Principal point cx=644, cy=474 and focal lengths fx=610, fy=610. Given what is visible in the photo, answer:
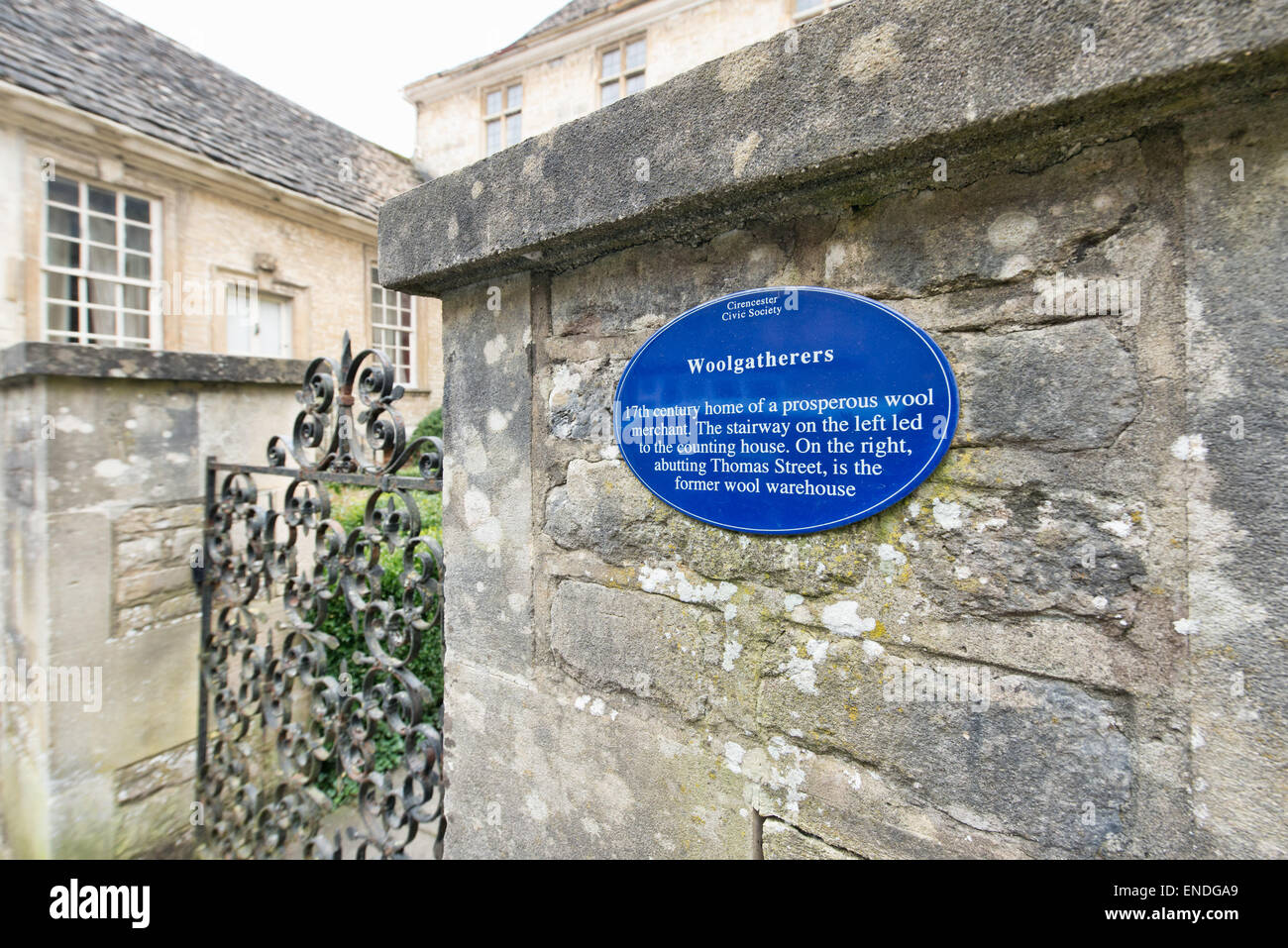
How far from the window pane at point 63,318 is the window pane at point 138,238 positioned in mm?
1120

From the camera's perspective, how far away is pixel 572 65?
504 inches

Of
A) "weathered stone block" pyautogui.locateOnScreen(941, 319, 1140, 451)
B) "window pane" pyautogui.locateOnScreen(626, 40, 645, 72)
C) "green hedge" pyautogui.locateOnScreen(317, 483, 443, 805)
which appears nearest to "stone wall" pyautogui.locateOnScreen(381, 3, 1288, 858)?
"weathered stone block" pyautogui.locateOnScreen(941, 319, 1140, 451)

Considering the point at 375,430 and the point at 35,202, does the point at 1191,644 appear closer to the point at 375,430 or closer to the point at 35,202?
the point at 375,430

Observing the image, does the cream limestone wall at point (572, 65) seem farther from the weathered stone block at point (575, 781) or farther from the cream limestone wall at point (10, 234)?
the weathered stone block at point (575, 781)

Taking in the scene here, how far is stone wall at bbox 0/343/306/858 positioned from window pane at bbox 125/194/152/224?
7475 mm

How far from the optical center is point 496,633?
1565 millimetres

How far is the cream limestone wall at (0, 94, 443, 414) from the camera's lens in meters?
6.84

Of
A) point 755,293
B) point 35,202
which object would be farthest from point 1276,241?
point 35,202

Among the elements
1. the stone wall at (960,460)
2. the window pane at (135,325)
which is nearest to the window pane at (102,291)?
the window pane at (135,325)

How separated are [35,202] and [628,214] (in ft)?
30.8

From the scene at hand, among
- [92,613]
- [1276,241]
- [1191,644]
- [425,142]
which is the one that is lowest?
[92,613]

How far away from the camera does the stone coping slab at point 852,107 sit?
2.48 feet

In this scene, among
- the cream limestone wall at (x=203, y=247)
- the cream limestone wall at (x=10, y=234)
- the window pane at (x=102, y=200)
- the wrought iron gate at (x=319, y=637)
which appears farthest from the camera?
the window pane at (x=102, y=200)

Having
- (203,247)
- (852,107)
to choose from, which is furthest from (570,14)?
(852,107)
